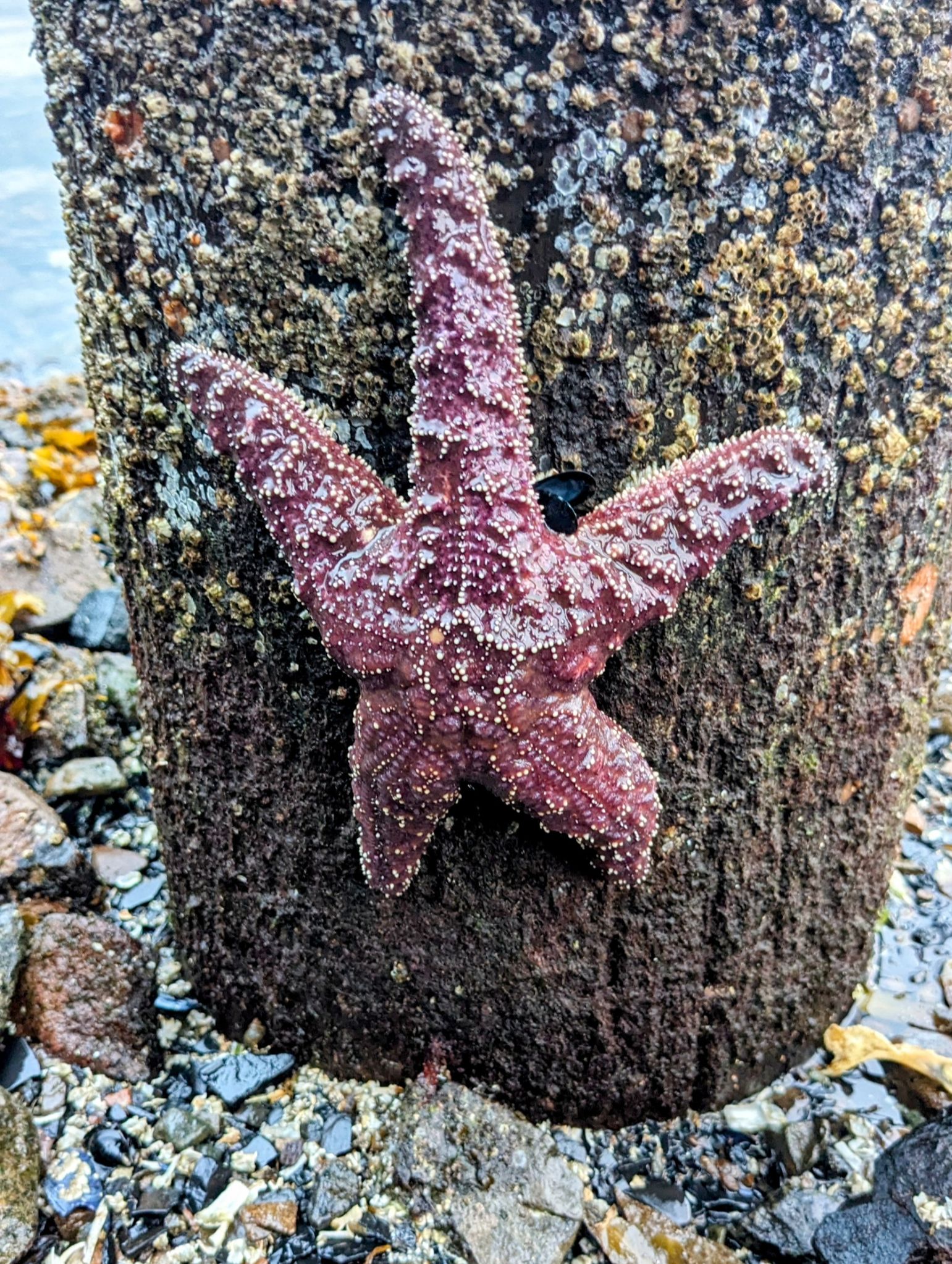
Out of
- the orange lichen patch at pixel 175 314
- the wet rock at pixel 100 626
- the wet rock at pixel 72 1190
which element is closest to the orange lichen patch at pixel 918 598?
the orange lichen patch at pixel 175 314

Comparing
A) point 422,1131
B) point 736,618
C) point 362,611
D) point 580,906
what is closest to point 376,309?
point 362,611

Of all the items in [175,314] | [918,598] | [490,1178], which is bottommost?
[490,1178]

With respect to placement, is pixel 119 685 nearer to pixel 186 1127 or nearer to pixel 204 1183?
pixel 186 1127

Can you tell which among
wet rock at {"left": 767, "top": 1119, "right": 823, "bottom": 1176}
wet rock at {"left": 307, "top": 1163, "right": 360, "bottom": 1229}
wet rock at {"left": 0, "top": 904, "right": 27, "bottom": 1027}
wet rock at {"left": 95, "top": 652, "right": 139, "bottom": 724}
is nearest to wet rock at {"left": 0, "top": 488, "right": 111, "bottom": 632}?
wet rock at {"left": 95, "top": 652, "right": 139, "bottom": 724}

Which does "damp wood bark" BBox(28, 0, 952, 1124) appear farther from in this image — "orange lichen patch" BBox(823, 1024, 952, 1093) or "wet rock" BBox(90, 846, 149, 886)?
"wet rock" BBox(90, 846, 149, 886)

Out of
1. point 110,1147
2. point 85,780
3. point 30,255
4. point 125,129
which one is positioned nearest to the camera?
point 125,129

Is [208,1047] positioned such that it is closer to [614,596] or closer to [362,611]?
[362,611]

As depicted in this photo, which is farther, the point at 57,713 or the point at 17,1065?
the point at 57,713

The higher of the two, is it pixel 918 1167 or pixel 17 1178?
pixel 17 1178

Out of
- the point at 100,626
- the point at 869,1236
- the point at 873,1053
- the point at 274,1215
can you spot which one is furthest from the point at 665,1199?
the point at 100,626
